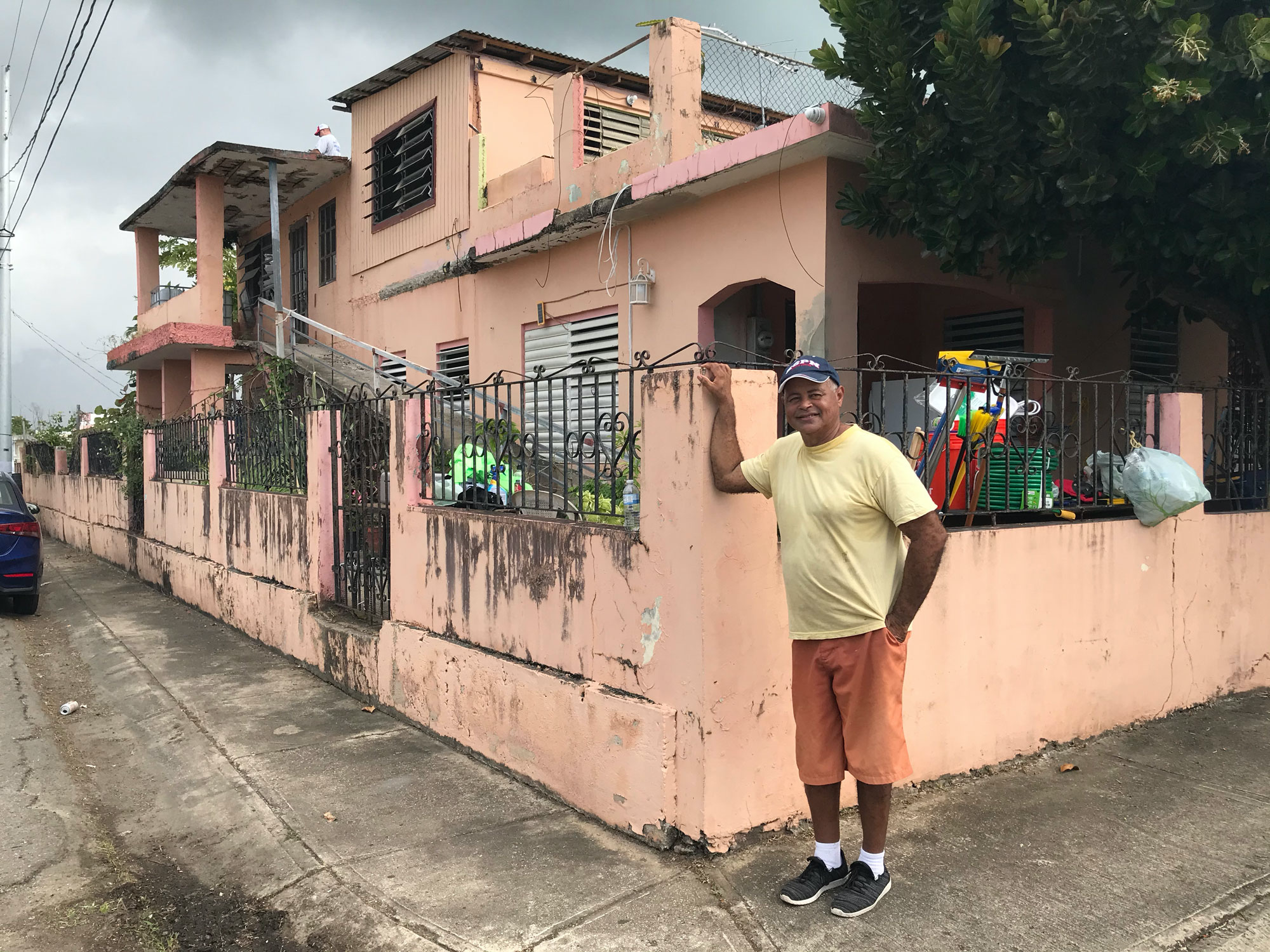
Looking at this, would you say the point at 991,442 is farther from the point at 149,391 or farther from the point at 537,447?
the point at 149,391

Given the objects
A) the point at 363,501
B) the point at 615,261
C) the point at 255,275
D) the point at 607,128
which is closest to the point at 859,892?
the point at 363,501

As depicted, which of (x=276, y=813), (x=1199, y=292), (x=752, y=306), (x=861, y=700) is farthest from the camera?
(x=752, y=306)

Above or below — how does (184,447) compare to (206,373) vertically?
below

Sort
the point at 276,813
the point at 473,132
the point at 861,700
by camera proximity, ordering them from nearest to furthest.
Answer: the point at 861,700, the point at 276,813, the point at 473,132

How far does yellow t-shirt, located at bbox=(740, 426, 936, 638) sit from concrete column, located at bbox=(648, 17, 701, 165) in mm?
5790

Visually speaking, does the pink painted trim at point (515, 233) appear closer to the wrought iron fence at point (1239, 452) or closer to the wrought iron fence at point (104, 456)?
the wrought iron fence at point (1239, 452)

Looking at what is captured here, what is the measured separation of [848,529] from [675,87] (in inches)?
244

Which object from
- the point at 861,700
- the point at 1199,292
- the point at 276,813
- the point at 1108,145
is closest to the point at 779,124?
the point at 1108,145

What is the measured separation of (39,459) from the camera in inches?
866

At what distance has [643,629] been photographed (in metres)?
4.04

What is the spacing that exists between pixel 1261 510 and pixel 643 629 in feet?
15.8

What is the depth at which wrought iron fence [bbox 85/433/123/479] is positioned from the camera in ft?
47.0

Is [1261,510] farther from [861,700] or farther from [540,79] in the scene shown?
[540,79]

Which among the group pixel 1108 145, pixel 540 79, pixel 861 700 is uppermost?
pixel 540 79
